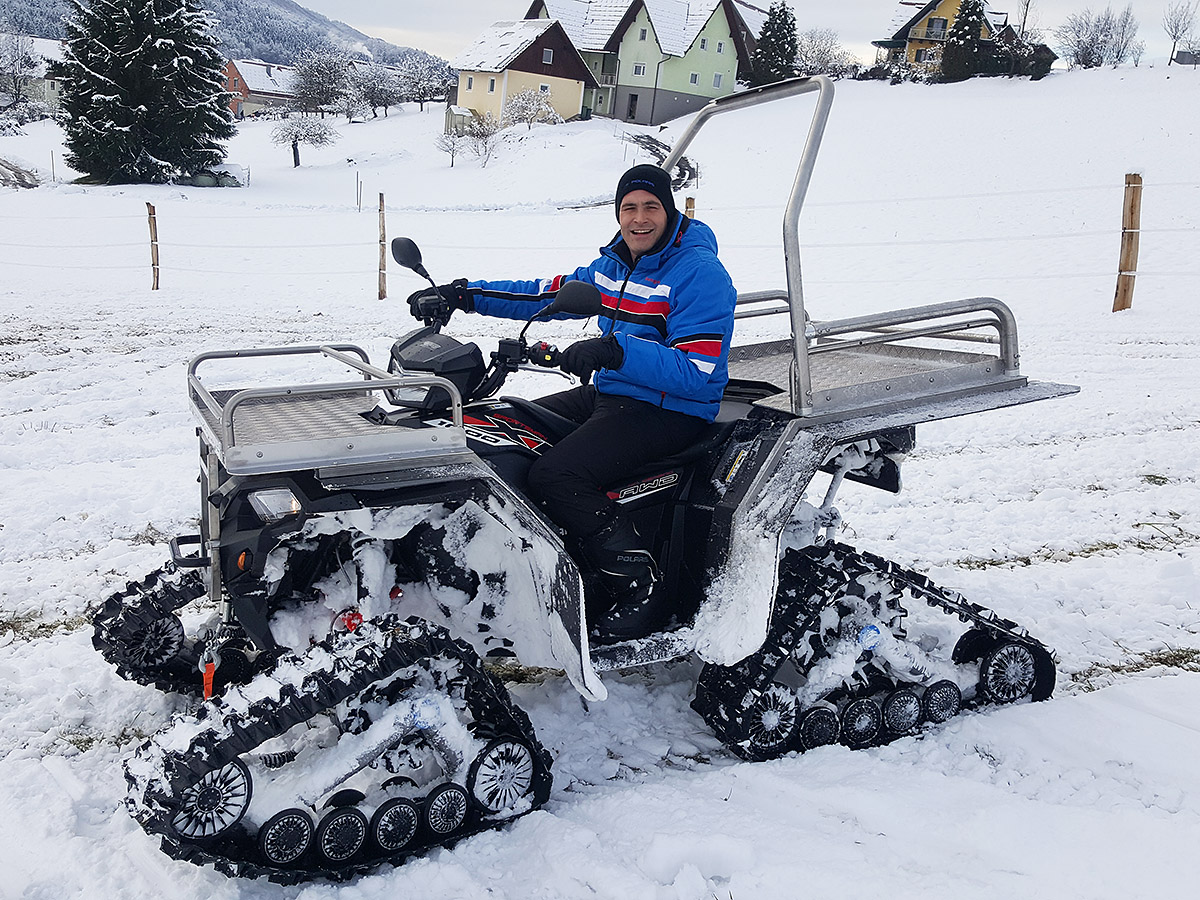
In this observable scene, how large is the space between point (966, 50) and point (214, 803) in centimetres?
4379

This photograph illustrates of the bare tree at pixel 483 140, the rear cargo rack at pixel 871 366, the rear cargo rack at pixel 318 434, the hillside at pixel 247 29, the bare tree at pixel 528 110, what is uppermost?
the hillside at pixel 247 29

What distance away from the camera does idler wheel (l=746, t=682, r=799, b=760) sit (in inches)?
136

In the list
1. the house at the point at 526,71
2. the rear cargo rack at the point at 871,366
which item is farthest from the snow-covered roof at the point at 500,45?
the rear cargo rack at the point at 871,366

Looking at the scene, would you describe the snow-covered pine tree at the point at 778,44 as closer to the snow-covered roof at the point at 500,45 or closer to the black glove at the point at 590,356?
the snow-covered roof at the point at 500,45

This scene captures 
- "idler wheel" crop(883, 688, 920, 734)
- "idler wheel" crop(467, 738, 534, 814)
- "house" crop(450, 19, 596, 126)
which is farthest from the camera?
"house" crop(450, 19, 596, 126)

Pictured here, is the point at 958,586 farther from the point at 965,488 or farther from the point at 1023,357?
the point at 1023,357

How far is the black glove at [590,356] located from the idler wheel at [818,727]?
4.86 feet

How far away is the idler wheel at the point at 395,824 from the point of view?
2785 millimetres

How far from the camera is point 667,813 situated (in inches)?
122

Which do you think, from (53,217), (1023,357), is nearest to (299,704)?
(1023,357)

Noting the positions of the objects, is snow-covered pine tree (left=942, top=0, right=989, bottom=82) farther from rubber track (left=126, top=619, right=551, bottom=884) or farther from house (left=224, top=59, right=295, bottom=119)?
house (left=224, top=59, right=295, bottom=119)

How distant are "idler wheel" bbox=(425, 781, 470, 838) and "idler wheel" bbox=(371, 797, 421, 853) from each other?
0.13 ft

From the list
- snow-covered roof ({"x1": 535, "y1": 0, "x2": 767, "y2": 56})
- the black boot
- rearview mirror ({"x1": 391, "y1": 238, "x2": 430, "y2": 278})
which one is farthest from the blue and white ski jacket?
snow-covered roof ({"x1": 535, "y1": 0, "x2": 767, "y2": 56})

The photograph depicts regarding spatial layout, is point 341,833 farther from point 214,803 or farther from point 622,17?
point 622,17
